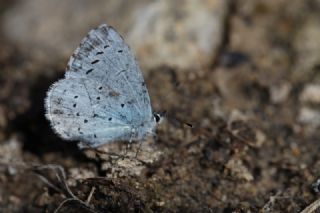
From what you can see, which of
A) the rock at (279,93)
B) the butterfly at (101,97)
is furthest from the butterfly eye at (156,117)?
the rock at (279,93)

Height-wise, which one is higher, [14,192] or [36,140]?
[36,140]

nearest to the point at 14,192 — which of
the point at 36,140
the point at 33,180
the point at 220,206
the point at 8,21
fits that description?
the point at 33,180

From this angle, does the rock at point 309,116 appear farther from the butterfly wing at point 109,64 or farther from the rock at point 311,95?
the butterfly wing at point 109,64

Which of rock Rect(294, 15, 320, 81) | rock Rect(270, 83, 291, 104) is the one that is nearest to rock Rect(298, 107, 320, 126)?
rock Rect(270, 83, 291, 104)

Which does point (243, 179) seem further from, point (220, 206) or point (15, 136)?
point (15, 136)

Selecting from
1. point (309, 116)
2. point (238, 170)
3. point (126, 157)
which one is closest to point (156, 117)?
point (126, 157)
